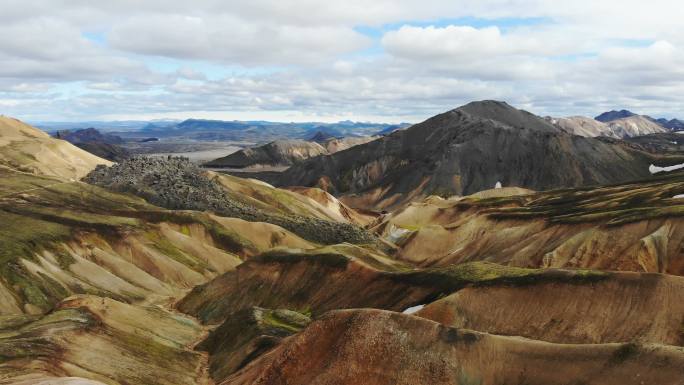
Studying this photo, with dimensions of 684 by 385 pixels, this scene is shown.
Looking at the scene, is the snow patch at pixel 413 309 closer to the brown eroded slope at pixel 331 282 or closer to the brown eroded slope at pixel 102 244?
the brown eroded slope at pixel 331 282

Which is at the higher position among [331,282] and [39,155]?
[39,155]

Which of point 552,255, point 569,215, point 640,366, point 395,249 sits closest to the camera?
point 640,366

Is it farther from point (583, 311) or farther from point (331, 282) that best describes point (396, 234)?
point (583, 311)

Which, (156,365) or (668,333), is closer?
(668,333)

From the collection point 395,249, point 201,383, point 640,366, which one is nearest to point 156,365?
point 201,383

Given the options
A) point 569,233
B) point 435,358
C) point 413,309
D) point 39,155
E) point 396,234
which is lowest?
point 396,234

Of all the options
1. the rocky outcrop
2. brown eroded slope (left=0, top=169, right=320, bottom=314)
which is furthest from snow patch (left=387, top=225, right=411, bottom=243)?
brown eroded slope (left=0, top=169, right=320, bottom=314)

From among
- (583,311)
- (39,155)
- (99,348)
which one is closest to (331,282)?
(99,348)

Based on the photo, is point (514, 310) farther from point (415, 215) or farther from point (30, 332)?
point (415, 215)

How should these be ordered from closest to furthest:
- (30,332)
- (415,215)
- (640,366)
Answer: (640,366), (30,332), (415,215)
